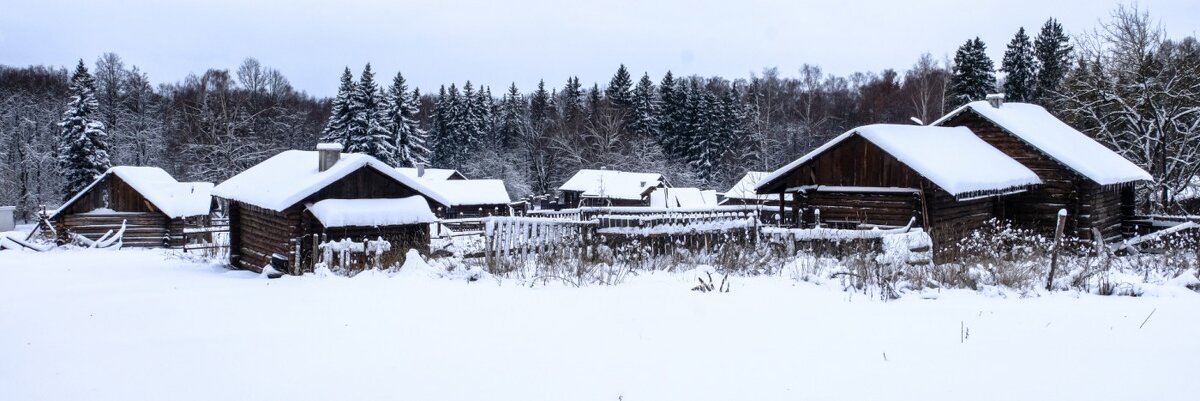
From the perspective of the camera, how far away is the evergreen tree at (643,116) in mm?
68250

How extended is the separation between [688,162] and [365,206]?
50195 millimetres

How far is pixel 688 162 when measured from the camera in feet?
211

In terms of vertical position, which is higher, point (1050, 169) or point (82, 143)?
point (82, 143)

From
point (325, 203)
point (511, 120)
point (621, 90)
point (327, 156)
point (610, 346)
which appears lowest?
point (610, 346)

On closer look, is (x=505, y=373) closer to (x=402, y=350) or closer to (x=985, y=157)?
(x=402, y=350)

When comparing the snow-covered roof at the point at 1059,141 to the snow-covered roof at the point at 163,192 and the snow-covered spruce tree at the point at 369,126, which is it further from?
the snow-covered spruce tree at the point at 369,126

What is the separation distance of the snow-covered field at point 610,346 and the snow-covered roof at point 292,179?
7.25 metres

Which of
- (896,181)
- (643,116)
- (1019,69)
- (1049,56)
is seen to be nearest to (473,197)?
(643,116)

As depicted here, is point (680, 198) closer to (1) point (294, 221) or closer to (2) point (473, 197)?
Result: (2) point (473, 197)

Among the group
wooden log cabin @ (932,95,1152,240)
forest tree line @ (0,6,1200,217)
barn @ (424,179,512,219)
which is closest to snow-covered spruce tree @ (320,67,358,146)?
forest tree line @ (0,6,1200,217)

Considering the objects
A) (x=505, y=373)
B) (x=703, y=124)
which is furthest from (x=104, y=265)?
(x=703, y=124)

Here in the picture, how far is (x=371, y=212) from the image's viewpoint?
15984 mm

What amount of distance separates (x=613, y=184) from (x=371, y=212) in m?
35.5

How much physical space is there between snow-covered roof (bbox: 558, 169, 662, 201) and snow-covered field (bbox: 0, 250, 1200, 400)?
40913 mm
